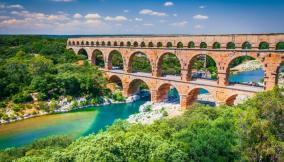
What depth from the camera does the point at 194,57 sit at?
109 feet

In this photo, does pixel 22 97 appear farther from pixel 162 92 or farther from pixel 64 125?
pixel 162 92

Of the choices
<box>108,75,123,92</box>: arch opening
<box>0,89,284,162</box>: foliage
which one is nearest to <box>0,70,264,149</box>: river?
<box>108,75,123,92</box>: arch opening

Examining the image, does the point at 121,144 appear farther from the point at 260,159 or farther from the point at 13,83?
the point at 13,83

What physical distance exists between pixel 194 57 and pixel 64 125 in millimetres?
16324

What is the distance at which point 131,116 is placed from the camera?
3372cm

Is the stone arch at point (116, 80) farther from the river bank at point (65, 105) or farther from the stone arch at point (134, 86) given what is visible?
the river bank at point (65, 105)

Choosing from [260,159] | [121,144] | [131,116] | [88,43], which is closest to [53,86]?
[131,116]

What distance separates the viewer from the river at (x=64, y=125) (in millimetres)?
27659

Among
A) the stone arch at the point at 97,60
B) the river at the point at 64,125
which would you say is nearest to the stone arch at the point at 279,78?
the river at the point at 64,125

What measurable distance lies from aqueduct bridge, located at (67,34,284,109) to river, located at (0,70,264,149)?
501cm

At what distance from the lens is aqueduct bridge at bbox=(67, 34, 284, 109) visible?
27.3m

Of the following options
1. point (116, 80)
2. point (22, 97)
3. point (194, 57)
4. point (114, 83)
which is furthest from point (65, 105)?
point (194, 57)

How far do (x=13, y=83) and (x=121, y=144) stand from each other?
29.1 m

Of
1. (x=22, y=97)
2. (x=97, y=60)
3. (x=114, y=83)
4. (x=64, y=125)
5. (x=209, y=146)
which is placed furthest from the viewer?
(x=97, y=60)
